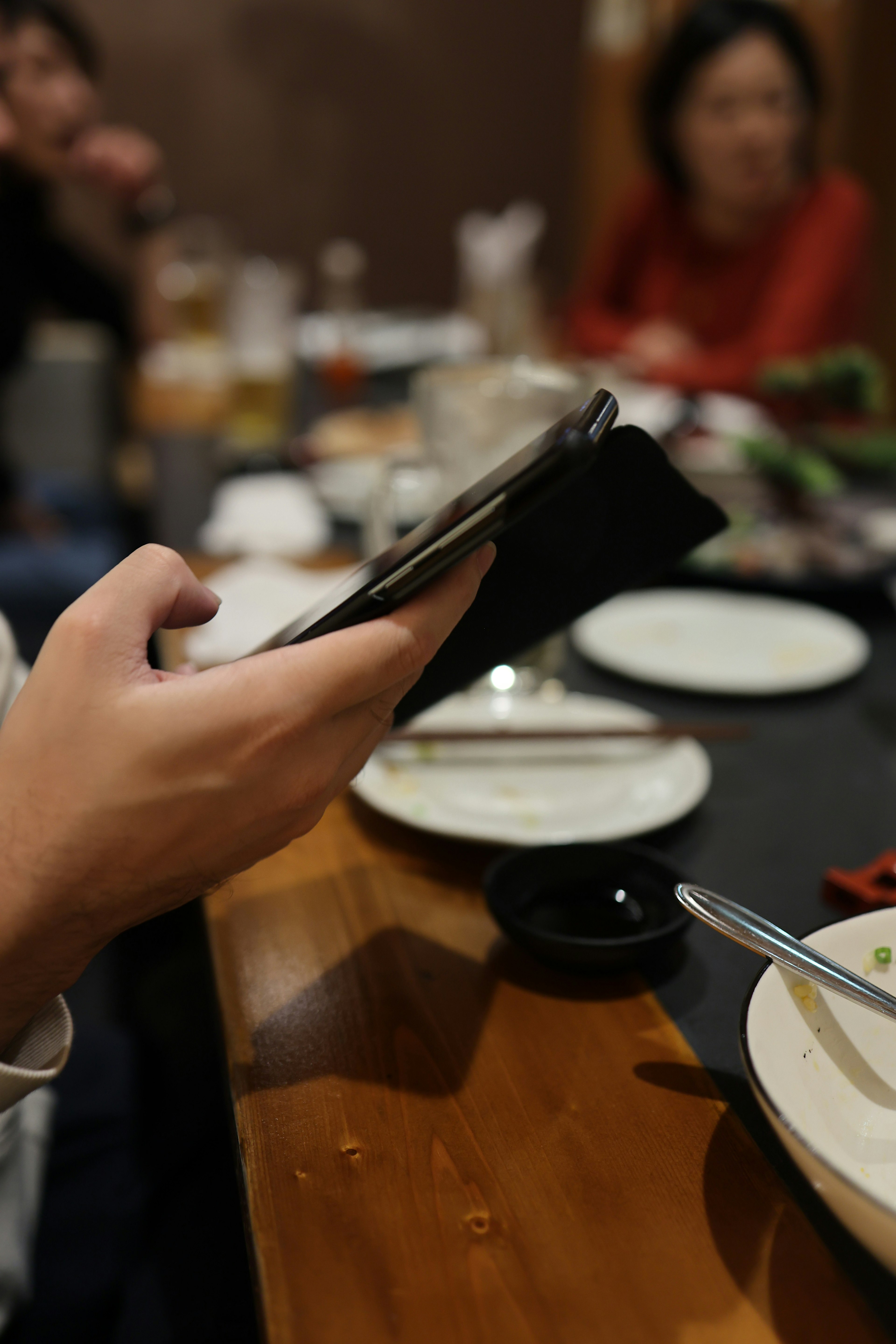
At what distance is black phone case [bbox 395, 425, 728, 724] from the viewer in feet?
2.13

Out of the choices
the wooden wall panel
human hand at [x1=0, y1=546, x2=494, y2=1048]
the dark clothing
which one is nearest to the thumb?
human hand at [x1=0, y1=546, x2=494, y2=1048]

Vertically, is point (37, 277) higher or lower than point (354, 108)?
lower

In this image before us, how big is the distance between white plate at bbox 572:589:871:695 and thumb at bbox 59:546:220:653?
60cm

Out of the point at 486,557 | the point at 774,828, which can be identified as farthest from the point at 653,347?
the point at 486,557

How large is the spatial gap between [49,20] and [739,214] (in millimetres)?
2098

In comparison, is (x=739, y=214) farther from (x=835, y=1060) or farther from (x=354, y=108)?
(x=835, y=1060)

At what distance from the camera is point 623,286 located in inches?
146

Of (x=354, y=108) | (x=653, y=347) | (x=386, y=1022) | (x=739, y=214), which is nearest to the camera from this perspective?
(x=386, y=1022)

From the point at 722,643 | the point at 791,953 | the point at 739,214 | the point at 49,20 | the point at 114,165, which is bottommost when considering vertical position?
the point at 722,643

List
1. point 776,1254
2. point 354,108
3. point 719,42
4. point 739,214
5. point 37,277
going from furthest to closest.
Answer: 1. point 354,108
2. point 37,277
3. point 739,214
4. point 719,42
5. point 776,1254

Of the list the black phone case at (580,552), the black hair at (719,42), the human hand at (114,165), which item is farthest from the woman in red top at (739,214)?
the black phone case at (580,552)

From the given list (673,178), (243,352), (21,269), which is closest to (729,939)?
(243,352)

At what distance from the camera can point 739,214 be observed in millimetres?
3359

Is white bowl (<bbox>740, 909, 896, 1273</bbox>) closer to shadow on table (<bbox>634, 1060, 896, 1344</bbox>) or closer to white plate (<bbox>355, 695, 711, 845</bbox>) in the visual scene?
shadow on table (<bbox>634, 1060, 896, 1344</bbox>)
